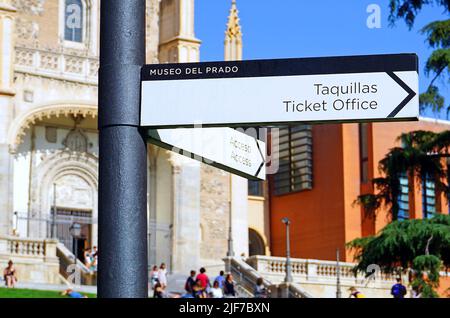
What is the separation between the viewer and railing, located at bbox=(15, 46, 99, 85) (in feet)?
114

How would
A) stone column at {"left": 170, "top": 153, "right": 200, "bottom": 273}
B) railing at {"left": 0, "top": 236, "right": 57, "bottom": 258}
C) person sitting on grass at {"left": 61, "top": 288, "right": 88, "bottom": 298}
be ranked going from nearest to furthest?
person sitting on grass at {"left": 61, "top": 288, "right": 88, "bottom": 298}
railing at {"left": 0, "top": 236, "right": 57, "bottom": 258}
stone column at {"left": 170, "top": 153, "right": 200, "bottom": 273}

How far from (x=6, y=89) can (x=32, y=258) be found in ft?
18.3

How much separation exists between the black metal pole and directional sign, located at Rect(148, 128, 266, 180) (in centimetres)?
13

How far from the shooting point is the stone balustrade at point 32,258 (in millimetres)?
30750

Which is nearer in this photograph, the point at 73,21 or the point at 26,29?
the point at 26,29

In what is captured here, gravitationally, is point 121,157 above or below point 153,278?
above

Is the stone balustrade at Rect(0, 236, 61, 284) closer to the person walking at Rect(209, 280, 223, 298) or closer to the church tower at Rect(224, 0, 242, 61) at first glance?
the person walking at Rect(209, 280, 223, 298)

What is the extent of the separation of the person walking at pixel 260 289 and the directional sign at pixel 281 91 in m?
27.7

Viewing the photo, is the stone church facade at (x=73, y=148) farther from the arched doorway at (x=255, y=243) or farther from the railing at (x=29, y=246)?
the arched doorway at (x=255, y=243)

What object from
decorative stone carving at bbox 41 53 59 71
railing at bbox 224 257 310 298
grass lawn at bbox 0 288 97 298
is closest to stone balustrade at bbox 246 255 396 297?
railing at bbox 224 257 310 298

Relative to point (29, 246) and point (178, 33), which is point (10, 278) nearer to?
point (29, 246)

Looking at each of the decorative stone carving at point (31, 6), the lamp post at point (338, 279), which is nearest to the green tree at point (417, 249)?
the lamp post at point (338, 279)

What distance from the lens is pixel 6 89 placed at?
33844 millimetres

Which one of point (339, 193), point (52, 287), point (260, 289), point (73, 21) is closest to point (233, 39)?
point (73, 21)
